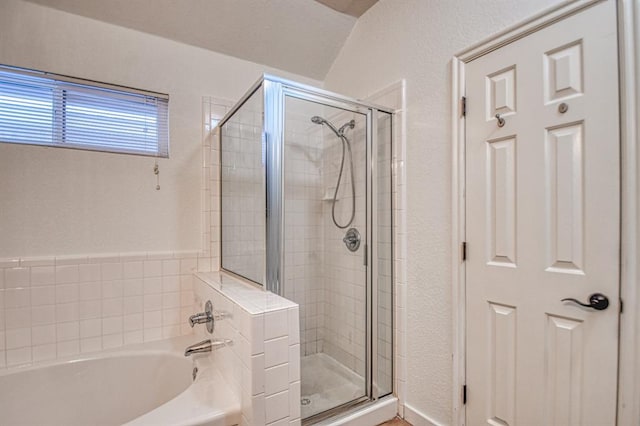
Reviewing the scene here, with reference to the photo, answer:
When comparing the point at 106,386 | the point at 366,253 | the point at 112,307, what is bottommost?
the point at 106,386

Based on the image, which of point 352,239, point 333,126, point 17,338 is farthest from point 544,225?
point 17,338

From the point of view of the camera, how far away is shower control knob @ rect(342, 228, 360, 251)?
201 centimetres

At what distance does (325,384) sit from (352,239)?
94 centimetres

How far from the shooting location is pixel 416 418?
5.75ft

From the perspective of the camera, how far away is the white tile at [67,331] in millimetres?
1759

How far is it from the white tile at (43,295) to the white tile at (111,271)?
0.82 feet

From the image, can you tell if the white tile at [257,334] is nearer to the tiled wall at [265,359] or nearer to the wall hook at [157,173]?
the tiled wall at [265,359]

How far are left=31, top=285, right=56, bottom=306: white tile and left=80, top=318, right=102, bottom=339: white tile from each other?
0.22 m

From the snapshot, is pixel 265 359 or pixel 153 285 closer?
pixel 265 359

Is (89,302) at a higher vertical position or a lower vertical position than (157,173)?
lower

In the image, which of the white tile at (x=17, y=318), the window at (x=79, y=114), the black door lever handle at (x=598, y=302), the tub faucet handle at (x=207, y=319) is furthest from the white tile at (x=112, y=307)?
the black door lever handle at (x=598, y=302)

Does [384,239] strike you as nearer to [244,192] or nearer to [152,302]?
[244,192]

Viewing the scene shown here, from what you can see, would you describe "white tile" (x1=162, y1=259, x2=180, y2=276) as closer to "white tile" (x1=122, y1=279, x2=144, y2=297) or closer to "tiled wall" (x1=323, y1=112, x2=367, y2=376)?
"white tile" (x1=122, y1=279, x2=144, y2=297)

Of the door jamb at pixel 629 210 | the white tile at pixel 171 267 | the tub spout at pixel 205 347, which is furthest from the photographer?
the white tile at pixel 171 267
